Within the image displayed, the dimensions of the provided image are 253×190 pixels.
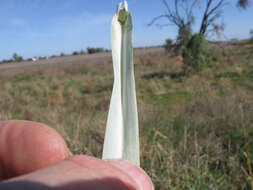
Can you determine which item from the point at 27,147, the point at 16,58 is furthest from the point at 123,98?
the point at 16,58

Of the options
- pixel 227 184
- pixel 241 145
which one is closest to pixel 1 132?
pixel 227 184

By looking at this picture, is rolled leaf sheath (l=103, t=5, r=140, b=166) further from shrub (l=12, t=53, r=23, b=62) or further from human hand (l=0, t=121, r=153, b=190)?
shrub (l=12, t=53, r=23, b=62)

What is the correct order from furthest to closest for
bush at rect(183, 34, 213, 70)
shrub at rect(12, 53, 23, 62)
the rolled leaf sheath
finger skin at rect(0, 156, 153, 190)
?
shrub at rect(12, 53, 23, 62)
bush at rect(183, 34, 213, 70)
the rolled leaf sheath
finger skin at rect(0, 156, 153, 190)

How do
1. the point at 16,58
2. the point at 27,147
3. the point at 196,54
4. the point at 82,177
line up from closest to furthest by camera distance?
the point at 82,177 → the point at 27,147 → the point at 196,54 → the point at 16,58

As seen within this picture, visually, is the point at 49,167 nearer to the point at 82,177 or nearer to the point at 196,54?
the point at 82,177

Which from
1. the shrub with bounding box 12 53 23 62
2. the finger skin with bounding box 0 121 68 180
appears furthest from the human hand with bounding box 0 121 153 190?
the shrub with bounding box 12 53 23 62

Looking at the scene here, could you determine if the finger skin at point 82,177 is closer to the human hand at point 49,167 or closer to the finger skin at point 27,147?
the human hand at point 49,167

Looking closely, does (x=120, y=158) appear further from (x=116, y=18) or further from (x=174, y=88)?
(x=174, y=88)
